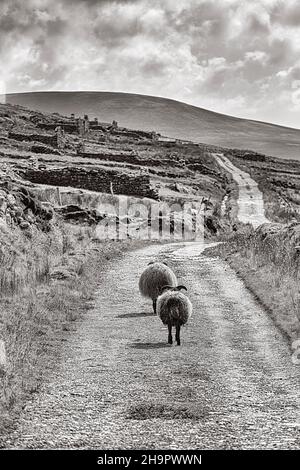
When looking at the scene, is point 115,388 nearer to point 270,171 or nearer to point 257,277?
point 257,277

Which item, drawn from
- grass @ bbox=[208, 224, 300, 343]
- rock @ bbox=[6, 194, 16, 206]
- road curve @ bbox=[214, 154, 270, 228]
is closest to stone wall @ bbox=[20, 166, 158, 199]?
road curve @ bbox=[214, 154, 270, 228]

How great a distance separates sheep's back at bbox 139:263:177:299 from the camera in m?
17.9

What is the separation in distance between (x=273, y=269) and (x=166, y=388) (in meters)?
12.3

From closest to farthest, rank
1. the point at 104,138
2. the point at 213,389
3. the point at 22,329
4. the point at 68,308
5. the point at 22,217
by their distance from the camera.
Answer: the point at 213,389 → the point at 22,329 → the point at 68,308 → the point at 22,217 → the point at 104,138

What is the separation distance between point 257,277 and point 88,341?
9979 mm

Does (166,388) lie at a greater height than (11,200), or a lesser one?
lesser

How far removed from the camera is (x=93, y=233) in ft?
115

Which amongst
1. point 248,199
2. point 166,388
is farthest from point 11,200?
point 248,199

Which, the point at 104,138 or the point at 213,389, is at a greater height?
the point at 104,138

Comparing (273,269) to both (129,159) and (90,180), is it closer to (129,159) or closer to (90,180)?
(90,180)

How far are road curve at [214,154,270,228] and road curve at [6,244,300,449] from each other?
29115 millimetres

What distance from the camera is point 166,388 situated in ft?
35.9
